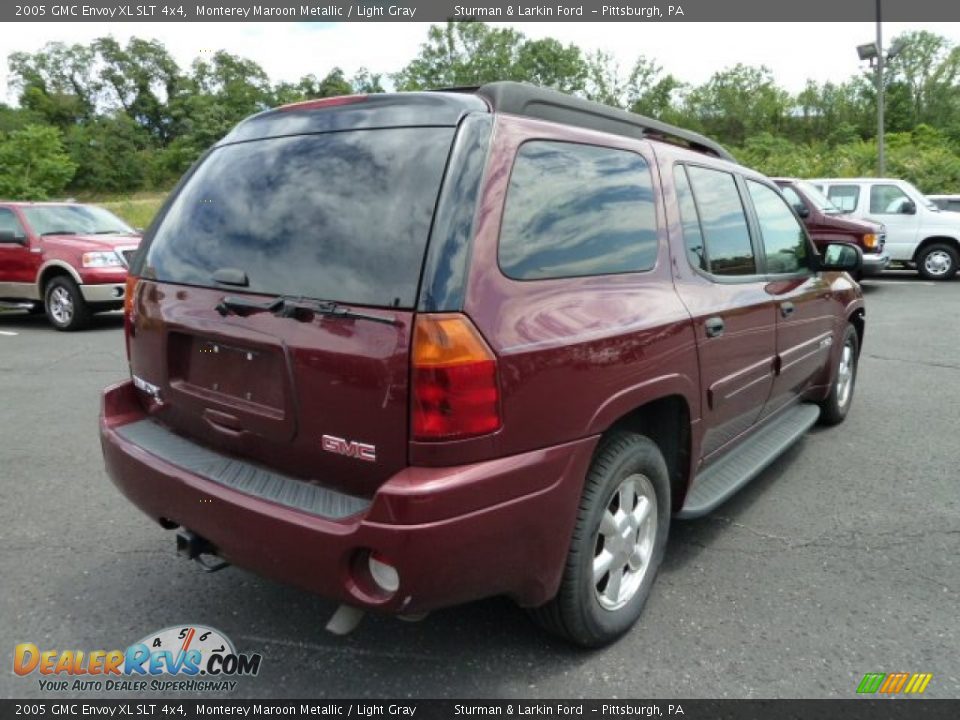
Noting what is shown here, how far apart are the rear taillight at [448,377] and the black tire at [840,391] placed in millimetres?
3547

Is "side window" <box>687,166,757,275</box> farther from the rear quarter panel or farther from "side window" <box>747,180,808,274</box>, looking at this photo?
the rear quarter panel

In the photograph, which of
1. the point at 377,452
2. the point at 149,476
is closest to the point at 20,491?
the point at 149,476

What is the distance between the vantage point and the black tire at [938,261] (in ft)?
44.6

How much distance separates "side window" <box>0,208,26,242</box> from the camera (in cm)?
968

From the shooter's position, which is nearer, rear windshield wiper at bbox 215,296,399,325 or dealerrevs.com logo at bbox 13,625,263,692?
rear windshield wiper at bbox 215,296,399,325

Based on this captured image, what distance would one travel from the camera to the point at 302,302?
208cm

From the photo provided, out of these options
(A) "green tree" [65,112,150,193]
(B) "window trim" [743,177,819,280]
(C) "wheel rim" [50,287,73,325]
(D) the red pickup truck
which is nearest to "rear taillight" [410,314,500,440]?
(B) "window trim" [743,177,819,280]

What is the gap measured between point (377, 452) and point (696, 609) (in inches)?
59.4

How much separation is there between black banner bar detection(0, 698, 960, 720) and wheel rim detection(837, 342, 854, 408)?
3071 mm

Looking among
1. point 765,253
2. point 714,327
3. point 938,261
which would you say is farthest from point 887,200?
point 714,327

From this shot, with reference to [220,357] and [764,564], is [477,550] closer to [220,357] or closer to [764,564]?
[220,357]

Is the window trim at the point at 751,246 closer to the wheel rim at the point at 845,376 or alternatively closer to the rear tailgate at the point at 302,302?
the rear tailgate at the point at 302,302

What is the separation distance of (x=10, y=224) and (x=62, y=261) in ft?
4.11

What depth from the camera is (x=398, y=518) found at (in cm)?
183
